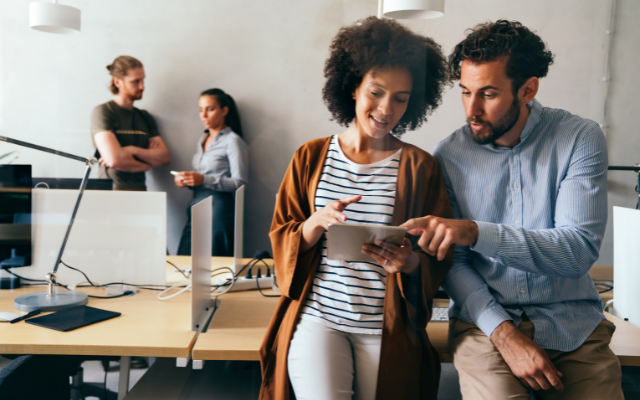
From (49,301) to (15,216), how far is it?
34cm

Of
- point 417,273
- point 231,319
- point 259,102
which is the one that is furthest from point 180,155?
point 417,273

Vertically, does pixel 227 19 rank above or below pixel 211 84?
above

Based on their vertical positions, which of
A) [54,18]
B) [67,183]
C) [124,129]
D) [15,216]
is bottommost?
[15,216]

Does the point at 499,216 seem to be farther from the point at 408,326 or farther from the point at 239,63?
the point at 239,63

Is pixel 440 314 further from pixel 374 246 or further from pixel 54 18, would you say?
pixel 54 18

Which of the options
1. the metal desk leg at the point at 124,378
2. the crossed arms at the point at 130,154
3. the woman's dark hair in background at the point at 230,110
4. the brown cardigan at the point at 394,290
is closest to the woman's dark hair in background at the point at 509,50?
the brown cardigan at the point at 394,290

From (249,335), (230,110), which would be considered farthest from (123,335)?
(230,110)

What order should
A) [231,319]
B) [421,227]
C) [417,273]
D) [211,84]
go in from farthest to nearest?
[211,84]
[231,319]
[417,273]
[421,227]

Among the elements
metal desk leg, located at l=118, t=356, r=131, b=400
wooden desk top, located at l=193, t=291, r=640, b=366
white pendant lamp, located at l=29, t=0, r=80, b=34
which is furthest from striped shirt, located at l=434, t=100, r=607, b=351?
white pendant lamp, located at l=29, t=0, r=80, b=34

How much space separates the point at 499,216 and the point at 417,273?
0.28 meters

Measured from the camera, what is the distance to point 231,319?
51.9 inches

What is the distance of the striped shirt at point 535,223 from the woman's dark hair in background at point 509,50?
10 centimetres

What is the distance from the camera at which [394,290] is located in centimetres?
117

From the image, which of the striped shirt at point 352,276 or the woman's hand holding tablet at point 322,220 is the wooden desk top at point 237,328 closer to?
the striped shirt at point 352,276
